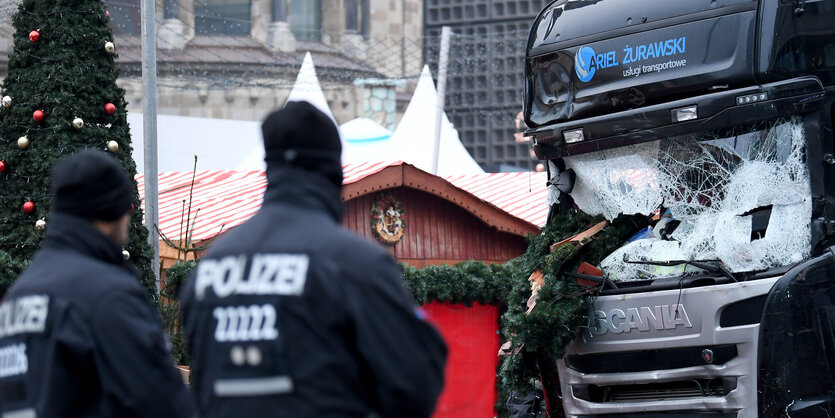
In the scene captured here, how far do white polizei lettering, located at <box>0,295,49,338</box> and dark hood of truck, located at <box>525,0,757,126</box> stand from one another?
540 cm

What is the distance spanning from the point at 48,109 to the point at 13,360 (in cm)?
546

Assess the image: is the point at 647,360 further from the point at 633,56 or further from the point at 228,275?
the point at 228,275

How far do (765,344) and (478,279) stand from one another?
5429 mm

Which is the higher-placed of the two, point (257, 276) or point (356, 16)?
point (356, 16)

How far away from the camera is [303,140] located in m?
3.45

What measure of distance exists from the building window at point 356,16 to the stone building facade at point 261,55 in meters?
0.03

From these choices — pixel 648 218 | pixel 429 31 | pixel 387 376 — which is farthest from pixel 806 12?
pixel 429 31

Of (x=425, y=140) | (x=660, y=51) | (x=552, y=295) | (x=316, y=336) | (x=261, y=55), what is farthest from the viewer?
(x=261, y=55)

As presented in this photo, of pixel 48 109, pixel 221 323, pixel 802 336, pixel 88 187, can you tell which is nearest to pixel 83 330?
pixel 88 187

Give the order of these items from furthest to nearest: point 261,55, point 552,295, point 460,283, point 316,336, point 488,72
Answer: point 261,55, point 488,72, point 460,283, point 552,295, point 316,336

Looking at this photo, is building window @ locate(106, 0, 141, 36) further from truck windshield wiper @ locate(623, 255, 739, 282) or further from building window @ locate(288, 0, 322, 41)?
truck windshield wiper @ locate(623, 255, 739, 282)

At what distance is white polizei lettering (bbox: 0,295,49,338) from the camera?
12.4 feet

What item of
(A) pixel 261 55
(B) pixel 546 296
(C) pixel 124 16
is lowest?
(B) pixel 546 296

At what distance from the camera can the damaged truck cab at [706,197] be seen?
7.54 metres
